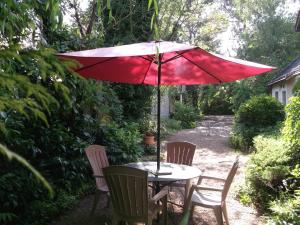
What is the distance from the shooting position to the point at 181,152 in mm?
6008

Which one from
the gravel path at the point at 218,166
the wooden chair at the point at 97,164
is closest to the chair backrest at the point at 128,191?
the wooden chair at the point at 97,164

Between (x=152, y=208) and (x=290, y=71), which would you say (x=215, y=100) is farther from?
(x=152, y=208)

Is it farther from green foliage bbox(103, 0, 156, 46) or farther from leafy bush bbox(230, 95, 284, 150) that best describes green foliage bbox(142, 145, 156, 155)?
green foliage bbox(103, 0, 156, 46)

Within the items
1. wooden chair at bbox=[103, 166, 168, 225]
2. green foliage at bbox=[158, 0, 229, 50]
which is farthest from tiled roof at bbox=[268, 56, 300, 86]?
wooden chair at bbox=[103, 166, 168, 225]

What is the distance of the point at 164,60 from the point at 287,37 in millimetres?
22621

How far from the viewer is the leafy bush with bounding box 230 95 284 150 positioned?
38.5ft

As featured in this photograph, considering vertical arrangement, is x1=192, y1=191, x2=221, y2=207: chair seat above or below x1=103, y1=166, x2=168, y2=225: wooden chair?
below

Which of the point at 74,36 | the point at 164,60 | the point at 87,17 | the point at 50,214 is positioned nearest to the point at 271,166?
the point at 164,60

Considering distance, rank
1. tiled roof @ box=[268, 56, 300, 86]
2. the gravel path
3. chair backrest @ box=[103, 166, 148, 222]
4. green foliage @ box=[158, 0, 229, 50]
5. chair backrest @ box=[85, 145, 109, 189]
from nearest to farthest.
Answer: chair backrest @ box=[103, 166, 148, 222] < chair backrest @ box=[85, 145, 109, 189] < the gravel path < tiled roof @ box=[268, 56, 300, 86] < green foliage @ box=[158, 0, 229, 50]

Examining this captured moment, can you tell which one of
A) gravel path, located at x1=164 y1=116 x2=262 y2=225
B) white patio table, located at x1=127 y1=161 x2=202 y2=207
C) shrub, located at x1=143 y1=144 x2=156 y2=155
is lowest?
gravel path, located at x1=164 y1=116 x2=262 y2=225

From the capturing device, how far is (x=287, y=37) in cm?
2434

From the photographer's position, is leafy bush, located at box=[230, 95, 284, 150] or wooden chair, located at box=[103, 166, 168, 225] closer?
wooden chair, located at box=[103, 166, 168, 225]

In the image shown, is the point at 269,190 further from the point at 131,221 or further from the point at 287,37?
the point at 287,37

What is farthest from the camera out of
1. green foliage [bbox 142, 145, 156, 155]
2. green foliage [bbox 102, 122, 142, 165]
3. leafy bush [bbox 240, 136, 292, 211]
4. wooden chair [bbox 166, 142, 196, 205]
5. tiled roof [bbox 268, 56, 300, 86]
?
green foliage [bbox 142, 145, 156, 155]
